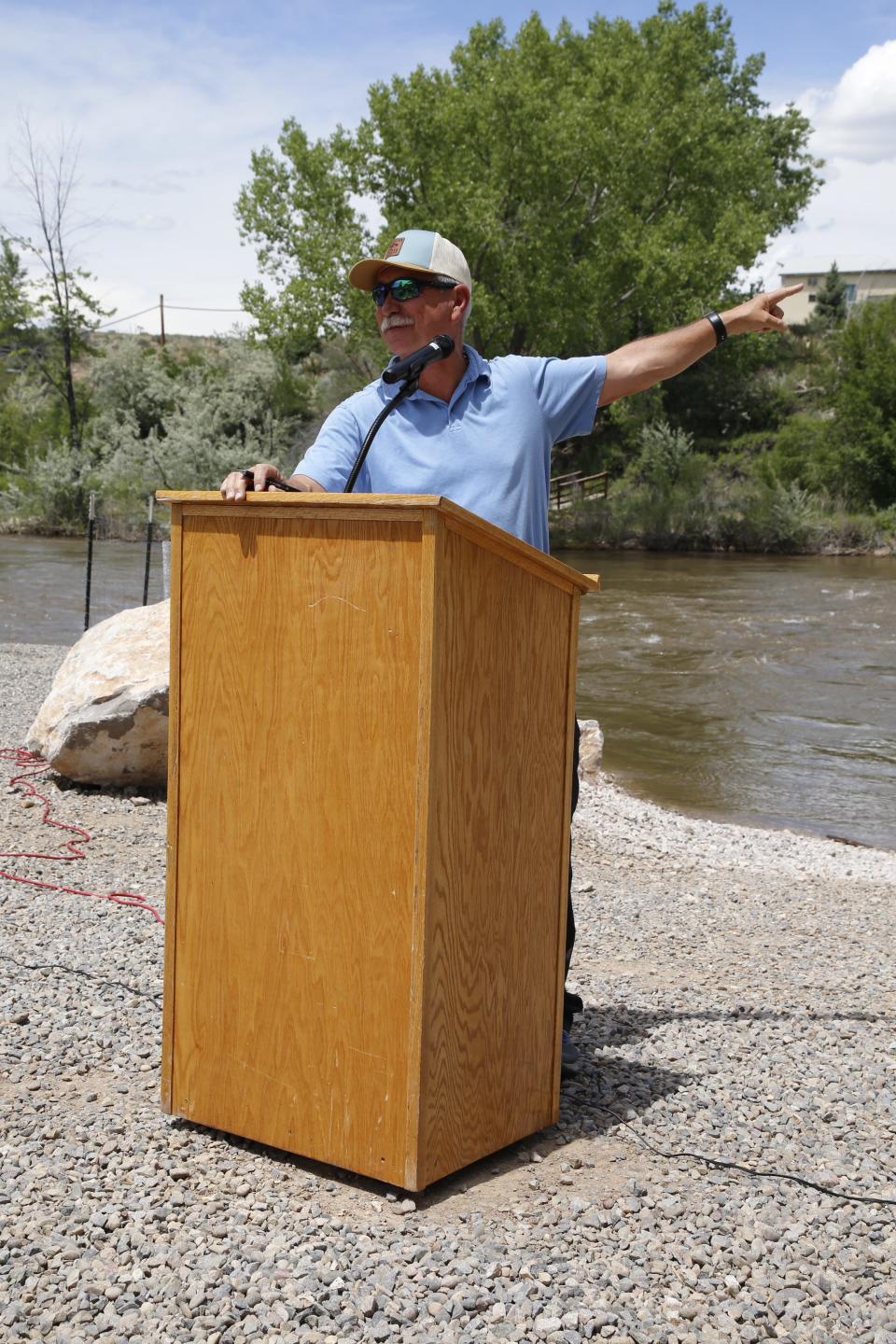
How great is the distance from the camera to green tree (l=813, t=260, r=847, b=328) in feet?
197

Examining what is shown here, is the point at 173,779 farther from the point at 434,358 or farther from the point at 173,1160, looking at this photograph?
the point at 434,358

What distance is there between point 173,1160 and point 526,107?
34524mm

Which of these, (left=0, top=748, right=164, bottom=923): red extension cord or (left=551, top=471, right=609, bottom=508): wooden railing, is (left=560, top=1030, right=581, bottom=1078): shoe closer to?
(left=0, top=748, right=164, bottom=923): red extension cord

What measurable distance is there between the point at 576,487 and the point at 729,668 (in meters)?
25.3

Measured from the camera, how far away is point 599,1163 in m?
3.24

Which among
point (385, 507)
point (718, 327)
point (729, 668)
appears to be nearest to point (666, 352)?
point (718, 327)

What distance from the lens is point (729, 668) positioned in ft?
64.3

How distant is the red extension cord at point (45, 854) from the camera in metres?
5.56

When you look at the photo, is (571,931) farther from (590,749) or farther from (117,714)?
(590,749)

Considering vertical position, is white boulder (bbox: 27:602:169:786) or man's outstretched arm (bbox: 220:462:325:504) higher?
man's outstretched arm (bbox: 220:462:325:504)

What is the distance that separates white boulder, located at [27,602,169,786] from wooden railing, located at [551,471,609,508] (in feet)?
116

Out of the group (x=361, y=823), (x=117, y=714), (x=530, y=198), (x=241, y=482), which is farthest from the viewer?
(x=530, y=198)

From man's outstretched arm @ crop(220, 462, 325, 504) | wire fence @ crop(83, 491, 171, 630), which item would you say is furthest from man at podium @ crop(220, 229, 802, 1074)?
wire fence @ crop(83, 491, 171, 630)

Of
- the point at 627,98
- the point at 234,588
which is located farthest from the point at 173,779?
the point at 627,98
